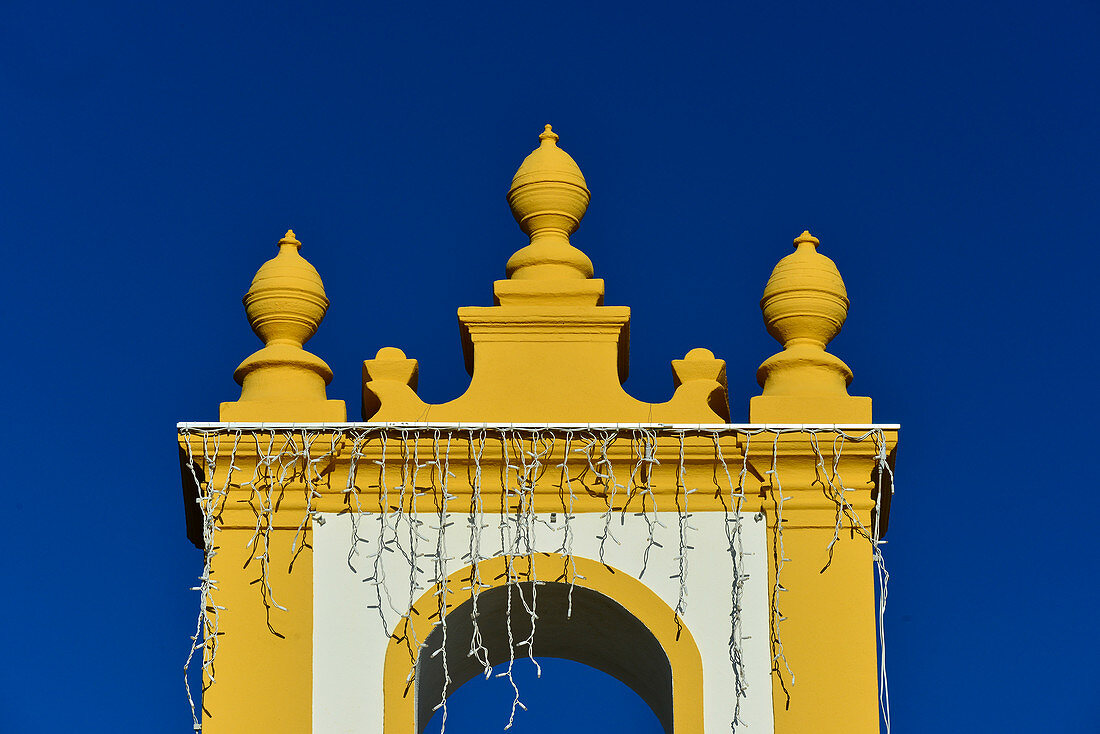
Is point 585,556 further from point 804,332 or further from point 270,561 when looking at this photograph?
point 804,332

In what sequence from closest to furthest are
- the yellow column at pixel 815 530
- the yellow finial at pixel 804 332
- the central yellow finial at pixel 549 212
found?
the yellow column at pixel 815 530 → the yellow finial at pixel 804 332 → the central yellow finial at pixel 549 212

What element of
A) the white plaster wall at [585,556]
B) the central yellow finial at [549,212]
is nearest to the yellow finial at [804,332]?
the white plaster wall at [585,556]

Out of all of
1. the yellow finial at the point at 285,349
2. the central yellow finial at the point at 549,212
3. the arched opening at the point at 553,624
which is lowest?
the arched opening at the point at 553,624

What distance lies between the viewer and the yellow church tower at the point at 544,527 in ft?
42.0

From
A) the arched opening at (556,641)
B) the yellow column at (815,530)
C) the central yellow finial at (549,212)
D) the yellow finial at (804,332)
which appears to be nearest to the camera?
the yellow column at (815,530)

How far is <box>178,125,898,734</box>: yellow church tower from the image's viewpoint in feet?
42.0

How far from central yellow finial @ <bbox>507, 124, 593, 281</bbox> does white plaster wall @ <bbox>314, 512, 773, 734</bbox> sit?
194 centimetres

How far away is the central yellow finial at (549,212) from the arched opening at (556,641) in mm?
2228

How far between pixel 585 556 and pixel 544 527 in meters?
0.32

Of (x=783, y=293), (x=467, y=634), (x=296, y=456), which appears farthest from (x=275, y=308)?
(x=783, y=293)

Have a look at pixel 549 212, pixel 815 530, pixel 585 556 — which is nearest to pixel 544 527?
pixel 585 556

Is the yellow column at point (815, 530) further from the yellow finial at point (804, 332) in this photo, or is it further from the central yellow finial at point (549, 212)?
the central yellow finial at point (549, 212)

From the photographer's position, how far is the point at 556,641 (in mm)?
14406

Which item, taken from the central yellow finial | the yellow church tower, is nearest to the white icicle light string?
the yellow church tower
